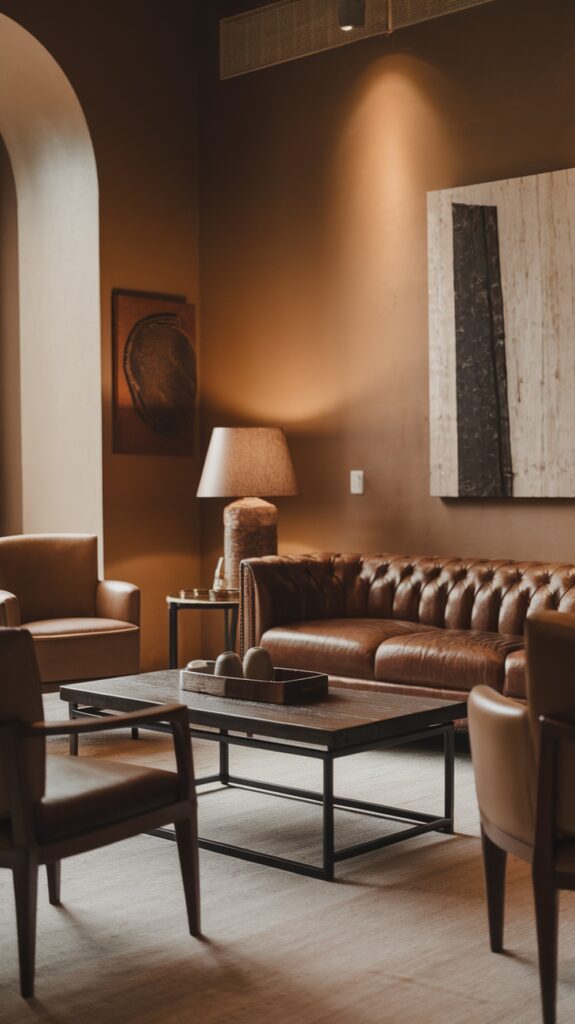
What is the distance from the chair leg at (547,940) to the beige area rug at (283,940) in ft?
0.26

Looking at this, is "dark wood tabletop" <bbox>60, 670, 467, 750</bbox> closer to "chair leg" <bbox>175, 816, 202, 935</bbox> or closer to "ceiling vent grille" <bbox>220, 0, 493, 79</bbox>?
"chair leg" <bbox>175, 816, 202, 935</bbox>

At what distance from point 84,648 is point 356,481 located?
5.78 ft

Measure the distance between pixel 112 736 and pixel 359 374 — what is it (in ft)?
7.59

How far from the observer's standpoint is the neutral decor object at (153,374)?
22.5 feet

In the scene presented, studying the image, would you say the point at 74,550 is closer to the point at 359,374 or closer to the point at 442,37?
the point at 359,374

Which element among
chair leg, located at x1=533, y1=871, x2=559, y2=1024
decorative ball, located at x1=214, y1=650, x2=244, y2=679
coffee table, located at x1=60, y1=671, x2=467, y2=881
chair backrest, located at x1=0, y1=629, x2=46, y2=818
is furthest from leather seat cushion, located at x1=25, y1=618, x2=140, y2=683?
chair leg, located at x1=533, y1=871, x2=559, y2=1024

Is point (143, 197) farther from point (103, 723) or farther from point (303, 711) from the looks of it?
point (103, 723)

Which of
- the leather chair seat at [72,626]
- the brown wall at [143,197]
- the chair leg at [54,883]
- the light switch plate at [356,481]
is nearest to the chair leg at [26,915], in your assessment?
the chair leg at [54,883]

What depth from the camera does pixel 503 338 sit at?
5.82 metres

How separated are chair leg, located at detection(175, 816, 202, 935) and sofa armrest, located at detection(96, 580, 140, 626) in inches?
114

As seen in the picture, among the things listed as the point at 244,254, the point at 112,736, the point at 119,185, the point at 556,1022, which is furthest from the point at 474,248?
the point at 556,1022

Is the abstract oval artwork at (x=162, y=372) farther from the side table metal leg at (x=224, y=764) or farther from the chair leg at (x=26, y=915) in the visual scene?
the chair leg at (x=26, y=915)

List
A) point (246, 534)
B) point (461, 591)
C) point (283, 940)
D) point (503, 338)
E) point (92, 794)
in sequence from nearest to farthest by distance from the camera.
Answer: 1. point (92, 794)
2. point (283, 940)
3. point (461, 591)
4. point (503, 338)
5. point (246, 534)

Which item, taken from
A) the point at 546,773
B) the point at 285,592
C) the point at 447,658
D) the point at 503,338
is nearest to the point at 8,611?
the point at 285,592
